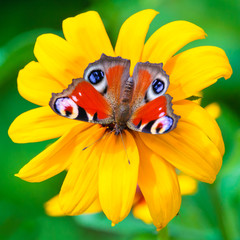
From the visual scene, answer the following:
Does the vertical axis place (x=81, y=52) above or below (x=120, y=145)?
above

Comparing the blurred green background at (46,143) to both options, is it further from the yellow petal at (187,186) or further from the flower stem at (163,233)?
the flower stem at (163,233)

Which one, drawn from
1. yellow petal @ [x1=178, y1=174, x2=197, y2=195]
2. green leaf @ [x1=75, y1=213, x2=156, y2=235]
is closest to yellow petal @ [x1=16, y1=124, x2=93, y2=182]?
yellow petal @ [x1=178, y1=174, x2=197, y2=195]

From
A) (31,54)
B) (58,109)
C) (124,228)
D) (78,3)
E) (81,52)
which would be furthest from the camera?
(78,3)

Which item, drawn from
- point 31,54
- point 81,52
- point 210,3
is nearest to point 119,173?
point 81,52

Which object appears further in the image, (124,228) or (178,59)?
(124,228)

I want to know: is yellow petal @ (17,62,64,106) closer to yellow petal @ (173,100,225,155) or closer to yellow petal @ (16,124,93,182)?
yellow petal @ (16,124,93,182)

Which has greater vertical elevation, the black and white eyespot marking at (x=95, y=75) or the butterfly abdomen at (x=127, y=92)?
the black and white eyespot marking at (x=95, y=75)

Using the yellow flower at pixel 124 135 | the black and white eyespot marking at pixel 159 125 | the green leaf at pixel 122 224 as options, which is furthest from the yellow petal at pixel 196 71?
the green leaf at pixel 122 224

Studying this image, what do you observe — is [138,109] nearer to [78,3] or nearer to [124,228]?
[124,228]
